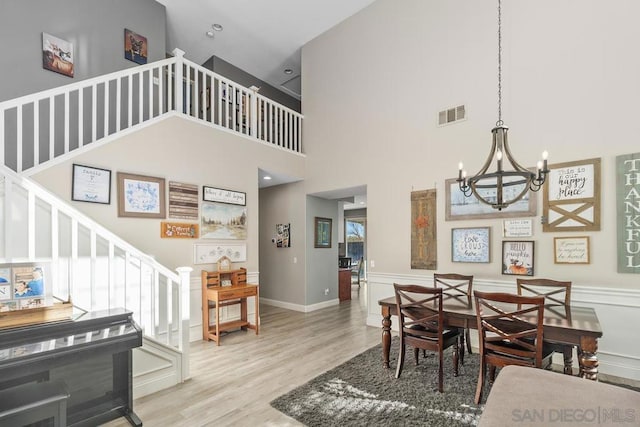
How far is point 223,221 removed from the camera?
4863mm

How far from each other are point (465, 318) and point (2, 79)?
18.6 feet

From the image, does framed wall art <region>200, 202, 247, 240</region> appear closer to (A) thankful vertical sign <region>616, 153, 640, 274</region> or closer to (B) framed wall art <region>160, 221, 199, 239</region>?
(B) framed wall art <region>160, 221, 199, 239</region>

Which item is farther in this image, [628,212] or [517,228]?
[517,228]

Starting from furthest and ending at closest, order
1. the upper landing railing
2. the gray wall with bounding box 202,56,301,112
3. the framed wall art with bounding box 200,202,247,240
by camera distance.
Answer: the gray wall with bounding box 202,56,301,112
the framed wall art with bounding box 200,202,247,240
the upper landing railing

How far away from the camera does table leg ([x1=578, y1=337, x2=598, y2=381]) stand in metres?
2.31

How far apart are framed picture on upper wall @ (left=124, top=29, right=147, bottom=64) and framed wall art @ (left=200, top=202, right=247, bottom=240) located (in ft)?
8.44

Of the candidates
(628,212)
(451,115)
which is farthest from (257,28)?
(628,212)

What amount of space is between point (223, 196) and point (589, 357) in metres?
4.46

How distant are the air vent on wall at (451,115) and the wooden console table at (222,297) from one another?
143 inches

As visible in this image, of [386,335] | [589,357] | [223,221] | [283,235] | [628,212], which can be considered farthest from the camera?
[283,235]

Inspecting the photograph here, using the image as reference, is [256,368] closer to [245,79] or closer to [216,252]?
[216,252]

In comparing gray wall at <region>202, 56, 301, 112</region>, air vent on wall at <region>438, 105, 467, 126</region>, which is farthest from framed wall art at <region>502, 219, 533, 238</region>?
gray wall at <region>202, 56, 301, 112</region>

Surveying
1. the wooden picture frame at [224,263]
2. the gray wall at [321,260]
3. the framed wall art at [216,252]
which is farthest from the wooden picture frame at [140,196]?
the gray wall at [321,260]

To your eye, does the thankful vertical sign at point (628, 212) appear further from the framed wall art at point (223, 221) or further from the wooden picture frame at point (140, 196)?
the wooden picture frame at point (140, 196)
